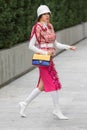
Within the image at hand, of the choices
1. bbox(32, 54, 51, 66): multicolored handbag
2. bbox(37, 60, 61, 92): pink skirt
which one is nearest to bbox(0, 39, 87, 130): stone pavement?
bbox(37, 60, 61, 92): pink skirt

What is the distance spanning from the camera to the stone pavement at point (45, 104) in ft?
24.1

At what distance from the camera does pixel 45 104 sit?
8.91 m

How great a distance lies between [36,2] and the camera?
47.3 ft

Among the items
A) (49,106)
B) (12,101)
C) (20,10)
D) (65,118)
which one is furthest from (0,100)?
(20,10)

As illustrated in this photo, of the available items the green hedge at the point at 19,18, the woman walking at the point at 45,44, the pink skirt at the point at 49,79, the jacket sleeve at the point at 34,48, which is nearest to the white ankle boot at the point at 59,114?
the woman walking at the point at 45,44

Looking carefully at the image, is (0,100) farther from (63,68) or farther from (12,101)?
(63,68)

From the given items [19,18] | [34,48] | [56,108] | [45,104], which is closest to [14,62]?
[19,18]

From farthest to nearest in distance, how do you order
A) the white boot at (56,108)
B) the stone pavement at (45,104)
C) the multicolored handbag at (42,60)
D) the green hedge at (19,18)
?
the green hedge at (19,18)
the white boot at (56,108)
the multicolored handbag at (42,60)
the stone pavement at (45,104)

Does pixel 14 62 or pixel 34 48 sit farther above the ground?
pixel 34 48

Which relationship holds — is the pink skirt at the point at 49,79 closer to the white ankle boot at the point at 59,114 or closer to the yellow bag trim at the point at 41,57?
the yellow bag trim at the point at 41,57

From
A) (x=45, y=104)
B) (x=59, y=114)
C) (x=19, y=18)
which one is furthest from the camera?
(x=19, y=18)

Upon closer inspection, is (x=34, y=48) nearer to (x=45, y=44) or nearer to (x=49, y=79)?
(x=45, y=44)

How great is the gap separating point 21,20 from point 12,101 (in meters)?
3.81

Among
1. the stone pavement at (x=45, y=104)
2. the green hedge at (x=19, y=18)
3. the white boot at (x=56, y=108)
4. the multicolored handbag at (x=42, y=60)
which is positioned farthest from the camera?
the green hedge at (x=19, y=18)
